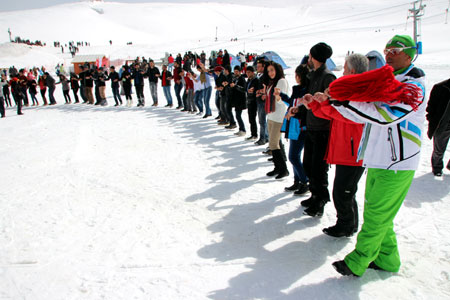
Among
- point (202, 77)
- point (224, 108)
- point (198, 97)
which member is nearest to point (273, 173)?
point (224, 108)

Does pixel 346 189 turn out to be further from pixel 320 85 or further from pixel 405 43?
pixel 405 43

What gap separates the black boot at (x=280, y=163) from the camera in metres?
4.86

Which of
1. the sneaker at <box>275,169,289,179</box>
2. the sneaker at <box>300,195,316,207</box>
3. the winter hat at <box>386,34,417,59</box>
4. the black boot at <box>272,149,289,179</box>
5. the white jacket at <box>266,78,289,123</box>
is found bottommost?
the sneaker at <box>300,195,316,207</box>

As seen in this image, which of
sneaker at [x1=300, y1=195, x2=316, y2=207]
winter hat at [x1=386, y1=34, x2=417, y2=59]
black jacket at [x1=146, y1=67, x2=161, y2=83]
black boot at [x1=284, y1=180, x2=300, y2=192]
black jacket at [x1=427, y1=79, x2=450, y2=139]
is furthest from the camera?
black jacket at [x1=146, y1=67, x2=161, y2=83]

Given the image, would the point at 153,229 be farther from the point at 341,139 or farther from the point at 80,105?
the point at 80,105

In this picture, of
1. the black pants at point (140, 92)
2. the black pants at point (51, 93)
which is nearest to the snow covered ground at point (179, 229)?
the black pants at point (140, 92)

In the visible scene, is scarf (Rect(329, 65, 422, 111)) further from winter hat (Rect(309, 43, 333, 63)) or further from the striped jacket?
winter hat (Rect(309, 43, 333, 63))

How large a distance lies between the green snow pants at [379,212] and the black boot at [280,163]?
228cm

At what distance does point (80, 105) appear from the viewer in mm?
14594

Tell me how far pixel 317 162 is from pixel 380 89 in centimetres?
154

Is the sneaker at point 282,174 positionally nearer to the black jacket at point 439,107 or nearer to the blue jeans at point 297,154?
the blue jeans at point 297,154

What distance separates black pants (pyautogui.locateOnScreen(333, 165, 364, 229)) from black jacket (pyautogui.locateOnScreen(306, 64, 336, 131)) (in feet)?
1.95

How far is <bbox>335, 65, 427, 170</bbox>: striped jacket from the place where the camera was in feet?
7.08

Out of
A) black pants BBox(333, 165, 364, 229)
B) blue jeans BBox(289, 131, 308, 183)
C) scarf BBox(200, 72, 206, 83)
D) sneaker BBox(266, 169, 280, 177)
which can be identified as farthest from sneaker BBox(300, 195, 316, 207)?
scarf BBox(200, 72, 206, 83)
